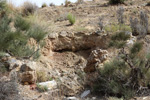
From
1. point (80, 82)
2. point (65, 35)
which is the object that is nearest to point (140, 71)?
point (80, 82)

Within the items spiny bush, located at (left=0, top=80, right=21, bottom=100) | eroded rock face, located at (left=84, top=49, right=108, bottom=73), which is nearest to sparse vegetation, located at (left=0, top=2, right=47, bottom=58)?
spiny bush, located at (left=0, top=80, right=21, bottom=100)

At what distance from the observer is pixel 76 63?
10.9m

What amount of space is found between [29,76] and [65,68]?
132 inches

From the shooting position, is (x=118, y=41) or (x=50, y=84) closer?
(x=118, y=41)

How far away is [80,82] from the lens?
715cm

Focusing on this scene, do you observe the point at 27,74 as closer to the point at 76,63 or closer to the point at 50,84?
the point at 50,84

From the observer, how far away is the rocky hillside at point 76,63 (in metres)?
5.72

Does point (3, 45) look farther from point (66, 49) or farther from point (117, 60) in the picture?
point (66, 49)

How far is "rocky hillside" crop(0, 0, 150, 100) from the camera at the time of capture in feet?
18.8

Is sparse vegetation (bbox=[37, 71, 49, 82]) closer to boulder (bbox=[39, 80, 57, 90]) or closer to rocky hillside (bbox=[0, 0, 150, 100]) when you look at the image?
rocky hillside (bbox=[0, 0, 150, 100])

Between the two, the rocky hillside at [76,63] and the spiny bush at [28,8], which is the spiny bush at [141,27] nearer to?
the rocky hillside at [76,63]

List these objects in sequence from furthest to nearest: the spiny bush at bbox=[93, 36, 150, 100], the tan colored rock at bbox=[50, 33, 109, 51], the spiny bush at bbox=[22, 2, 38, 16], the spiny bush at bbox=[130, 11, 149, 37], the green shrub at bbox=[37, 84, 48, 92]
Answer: the spiny bush at bbox=[22, 2, 38, 16], the tan colored rock at bbox=[50, 33, 109, 51], the spiny bush at bbox=[130, 11, 149, 37], the green shrub at bbox=[37, 84, 48, 92], the spiny bush at bbox=[93, 36, 150, 100]

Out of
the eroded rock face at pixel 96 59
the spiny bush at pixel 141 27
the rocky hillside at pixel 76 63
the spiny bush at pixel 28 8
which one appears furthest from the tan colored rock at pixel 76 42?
the spiny bush at pixel 28 8

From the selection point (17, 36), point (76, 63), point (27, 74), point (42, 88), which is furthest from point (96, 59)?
point (76, 63)
